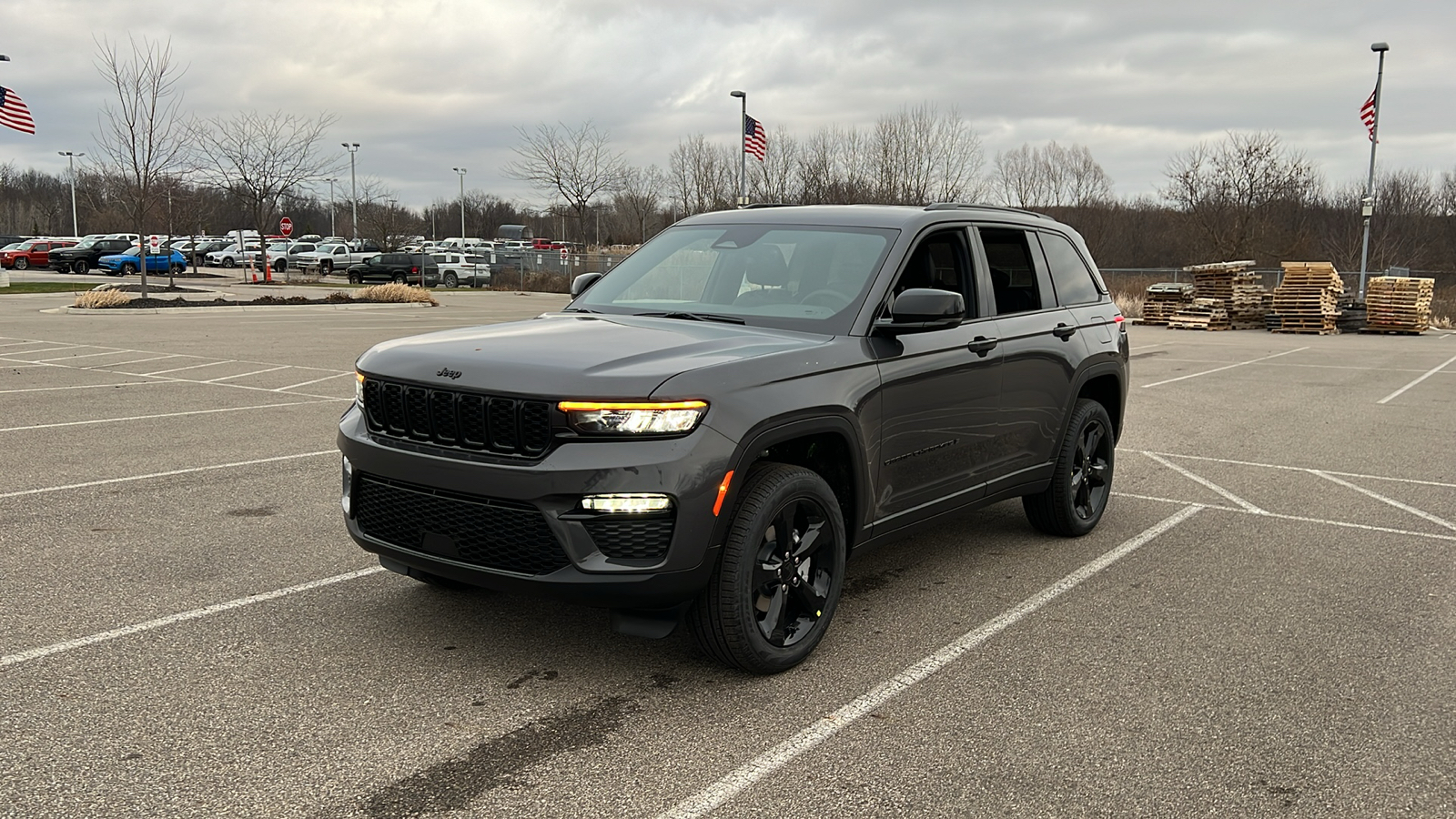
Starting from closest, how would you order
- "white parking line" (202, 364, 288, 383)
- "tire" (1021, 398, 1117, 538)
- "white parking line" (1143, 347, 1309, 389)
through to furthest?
"tire" (1021, 398, 1117, 538), "white parking line" (202, 364, 288, 383), "white parking line" (1143, 347, 1309, 389)

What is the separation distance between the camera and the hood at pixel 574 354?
145 inches

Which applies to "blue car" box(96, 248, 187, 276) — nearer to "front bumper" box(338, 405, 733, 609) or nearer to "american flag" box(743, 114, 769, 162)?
"american flag" box(743, 114, 769, 162)

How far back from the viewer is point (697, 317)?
191 inches

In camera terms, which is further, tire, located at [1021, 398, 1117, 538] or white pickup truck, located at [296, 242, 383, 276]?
white pickup truck, located at [296, 242, 383, 276]

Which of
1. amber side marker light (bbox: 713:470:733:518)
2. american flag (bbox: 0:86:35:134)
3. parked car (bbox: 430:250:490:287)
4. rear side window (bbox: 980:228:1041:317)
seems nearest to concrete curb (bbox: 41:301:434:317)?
american flag (bbox: 0:86:35:134)

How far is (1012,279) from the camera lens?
5820mm

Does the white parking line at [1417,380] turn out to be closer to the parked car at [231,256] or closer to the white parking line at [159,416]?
the white parking line at [159,416]

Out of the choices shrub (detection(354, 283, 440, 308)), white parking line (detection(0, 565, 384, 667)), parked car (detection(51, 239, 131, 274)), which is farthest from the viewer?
parked car (detection(51, 239, 131, 274))

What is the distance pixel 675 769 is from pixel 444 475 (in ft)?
4.22

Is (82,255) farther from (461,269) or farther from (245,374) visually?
(245,374)

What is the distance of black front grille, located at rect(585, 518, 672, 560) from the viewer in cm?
362

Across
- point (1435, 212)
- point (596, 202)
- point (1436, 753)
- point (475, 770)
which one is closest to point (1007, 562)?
point (1436, 753)

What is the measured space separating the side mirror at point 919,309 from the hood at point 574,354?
0.32 meters

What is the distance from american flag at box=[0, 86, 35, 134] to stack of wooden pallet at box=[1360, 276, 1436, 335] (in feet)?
118
